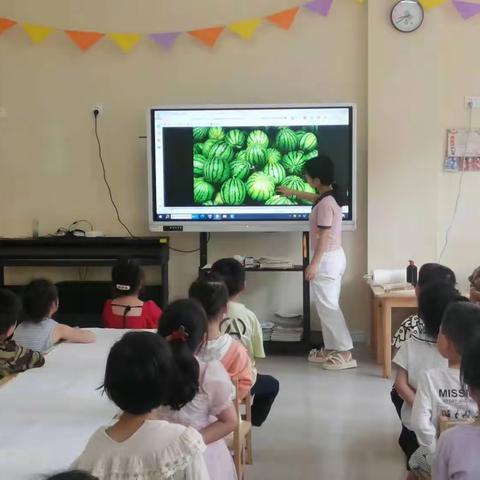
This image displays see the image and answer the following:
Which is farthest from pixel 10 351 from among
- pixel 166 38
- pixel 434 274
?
pixel 166 38

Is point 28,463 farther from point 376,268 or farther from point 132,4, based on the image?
point 132,4

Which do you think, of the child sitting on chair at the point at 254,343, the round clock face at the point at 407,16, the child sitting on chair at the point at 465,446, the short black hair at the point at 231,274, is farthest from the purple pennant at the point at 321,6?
the child sitting on chair at the point at 465,446

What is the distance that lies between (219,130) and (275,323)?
4.78 ft

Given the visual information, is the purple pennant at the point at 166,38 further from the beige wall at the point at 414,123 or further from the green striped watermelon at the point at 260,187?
the beige wall at the point at 414,123

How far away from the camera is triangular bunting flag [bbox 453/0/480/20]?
197 inches

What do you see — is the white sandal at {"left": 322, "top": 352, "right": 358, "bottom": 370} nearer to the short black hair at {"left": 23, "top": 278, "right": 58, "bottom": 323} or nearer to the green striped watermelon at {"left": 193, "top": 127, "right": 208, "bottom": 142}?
the green striped watermelon at {"left": 193, "top": 127, "right": 208, "bottom": 142}

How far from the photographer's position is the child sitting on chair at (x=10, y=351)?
8.00 feet

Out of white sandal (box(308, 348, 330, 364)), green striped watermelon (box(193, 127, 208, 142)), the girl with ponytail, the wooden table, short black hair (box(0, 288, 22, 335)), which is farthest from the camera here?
green striped watermelon (box(193, 127, 208, 142))

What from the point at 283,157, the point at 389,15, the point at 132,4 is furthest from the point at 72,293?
the point at 389,15

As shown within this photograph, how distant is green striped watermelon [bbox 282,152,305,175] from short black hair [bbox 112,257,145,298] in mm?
1904

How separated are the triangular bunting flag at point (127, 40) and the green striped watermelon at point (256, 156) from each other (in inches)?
49.4

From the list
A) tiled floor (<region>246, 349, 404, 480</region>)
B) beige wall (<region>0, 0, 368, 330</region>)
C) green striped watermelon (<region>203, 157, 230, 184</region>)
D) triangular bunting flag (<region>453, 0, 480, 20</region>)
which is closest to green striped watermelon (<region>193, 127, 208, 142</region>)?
green striped watermelon (<region>203, 157, 230, 184</region>)

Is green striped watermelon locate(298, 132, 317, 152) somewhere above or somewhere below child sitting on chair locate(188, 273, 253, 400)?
above

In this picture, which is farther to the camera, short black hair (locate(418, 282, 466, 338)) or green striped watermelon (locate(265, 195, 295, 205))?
green striped watermelon (locate(265, 195, 295, 205))
